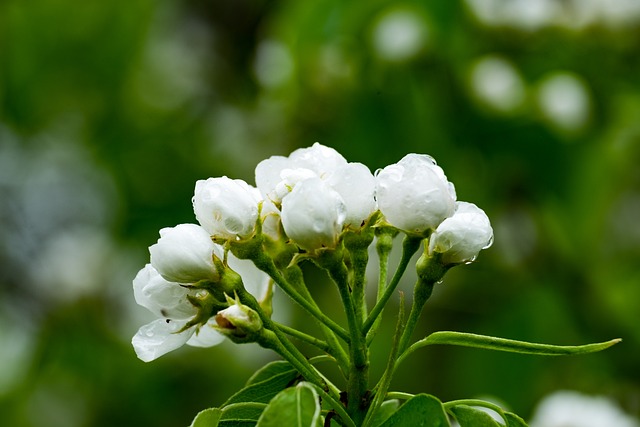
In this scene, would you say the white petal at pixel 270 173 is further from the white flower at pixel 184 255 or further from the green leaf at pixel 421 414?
the green leaf at pixel 421 414

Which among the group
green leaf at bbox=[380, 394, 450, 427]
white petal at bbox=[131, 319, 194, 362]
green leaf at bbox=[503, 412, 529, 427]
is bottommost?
green leaf at bbox=[503, 412, 529, 427]

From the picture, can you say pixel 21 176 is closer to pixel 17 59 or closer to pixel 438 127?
pixel 17 59

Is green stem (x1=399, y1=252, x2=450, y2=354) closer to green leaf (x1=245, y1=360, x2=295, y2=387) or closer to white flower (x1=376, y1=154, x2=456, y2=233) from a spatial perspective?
white flower (x1=376, y1=154, x2=456, y2=233)

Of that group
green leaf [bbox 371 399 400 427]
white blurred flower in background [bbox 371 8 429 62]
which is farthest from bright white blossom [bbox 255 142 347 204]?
white blurred flower in background [bbox 371 8 429 62]

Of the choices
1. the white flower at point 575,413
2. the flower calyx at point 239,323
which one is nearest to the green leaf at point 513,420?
the flower calyx at point 239,323

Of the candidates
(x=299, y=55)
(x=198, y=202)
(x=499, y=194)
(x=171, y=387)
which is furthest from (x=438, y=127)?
(x=198, y=202)

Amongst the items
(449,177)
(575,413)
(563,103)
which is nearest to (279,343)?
(575,413)
